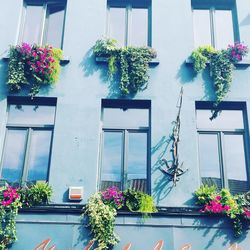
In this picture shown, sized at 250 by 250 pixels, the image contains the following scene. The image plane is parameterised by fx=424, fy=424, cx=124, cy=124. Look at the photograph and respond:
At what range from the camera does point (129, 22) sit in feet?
42.8

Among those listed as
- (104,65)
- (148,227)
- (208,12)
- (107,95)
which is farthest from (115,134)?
(208,12)

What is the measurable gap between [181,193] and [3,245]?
438 centimetres

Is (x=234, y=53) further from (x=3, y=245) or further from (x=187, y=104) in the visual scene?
(x=3, y=245)

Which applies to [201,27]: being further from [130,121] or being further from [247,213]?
[247,213]

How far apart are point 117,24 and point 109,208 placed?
232 inches

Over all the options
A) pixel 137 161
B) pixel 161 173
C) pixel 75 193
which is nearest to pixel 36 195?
pixel 75 193

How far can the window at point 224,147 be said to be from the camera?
11062 mm

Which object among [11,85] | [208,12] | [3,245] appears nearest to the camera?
[3,245]

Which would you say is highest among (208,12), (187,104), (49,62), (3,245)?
(208,12)

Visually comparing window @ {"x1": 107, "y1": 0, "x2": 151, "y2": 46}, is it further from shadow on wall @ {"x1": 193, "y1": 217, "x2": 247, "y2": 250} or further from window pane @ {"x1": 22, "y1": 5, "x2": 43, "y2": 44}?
shadow on wall @ {"x1": 193, "y1": 217, "x2": 247, "y2": 250}

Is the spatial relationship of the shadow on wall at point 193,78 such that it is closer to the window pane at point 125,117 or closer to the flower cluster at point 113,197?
the window pane at point 125,117

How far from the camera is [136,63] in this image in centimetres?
1179

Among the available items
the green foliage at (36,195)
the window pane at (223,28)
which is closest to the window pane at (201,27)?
the window pane at (223,28)

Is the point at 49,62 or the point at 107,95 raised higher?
the point at 49,62
